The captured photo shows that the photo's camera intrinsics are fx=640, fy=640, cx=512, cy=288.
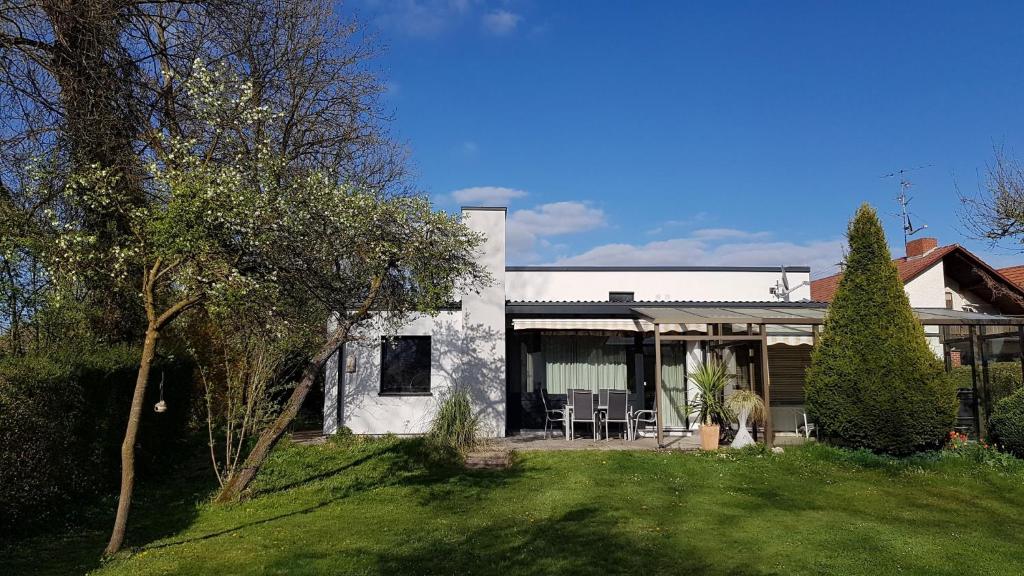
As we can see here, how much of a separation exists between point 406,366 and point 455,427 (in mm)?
3007

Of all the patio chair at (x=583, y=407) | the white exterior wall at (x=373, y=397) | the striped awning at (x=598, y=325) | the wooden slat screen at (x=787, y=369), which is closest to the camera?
the patio chair at (x=583, y=407)

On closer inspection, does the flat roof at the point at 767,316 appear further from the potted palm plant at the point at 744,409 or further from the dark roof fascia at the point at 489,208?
the dark roof fascia at the point at 489,208

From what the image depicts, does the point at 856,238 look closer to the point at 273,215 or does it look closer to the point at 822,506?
the point at 822,506

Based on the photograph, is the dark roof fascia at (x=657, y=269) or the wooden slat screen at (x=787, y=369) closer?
the wooden slat screen at (x=787, y=369)

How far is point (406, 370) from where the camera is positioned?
14727 mm

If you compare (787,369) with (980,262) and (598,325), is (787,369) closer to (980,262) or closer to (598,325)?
(598,325)

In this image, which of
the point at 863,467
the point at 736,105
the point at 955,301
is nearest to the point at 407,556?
the point at 863,467

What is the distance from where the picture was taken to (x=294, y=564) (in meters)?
6.15

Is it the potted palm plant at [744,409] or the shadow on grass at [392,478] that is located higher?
the potted palm plant at [744,409]

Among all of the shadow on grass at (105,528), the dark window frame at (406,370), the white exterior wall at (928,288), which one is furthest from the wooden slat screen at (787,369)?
the shadow on grass at (105,528)

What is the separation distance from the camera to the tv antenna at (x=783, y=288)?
18.1 metres

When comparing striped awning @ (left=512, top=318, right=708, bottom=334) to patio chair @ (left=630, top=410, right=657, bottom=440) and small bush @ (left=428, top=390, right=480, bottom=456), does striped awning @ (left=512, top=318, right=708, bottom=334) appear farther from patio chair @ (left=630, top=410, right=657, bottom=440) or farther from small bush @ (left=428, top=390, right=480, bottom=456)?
small bush @ (left=428, top=390, right=480, bottom=456)

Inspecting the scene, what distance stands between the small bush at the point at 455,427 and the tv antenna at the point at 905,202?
1876 centimetres

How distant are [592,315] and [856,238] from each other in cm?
553
